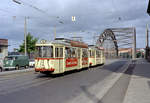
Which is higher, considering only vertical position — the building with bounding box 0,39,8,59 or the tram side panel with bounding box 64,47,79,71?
the building with bounding box 0,39,8,59

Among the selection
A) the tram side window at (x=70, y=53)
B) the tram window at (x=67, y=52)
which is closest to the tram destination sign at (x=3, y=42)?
the tram side window at (x=70, y=53)

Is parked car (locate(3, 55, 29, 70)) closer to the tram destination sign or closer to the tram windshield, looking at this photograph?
the tram windshield

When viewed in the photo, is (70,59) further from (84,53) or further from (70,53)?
(84,53)

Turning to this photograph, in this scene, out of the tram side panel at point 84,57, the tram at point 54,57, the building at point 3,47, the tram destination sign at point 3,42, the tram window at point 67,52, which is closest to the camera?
the tram at point 54,57

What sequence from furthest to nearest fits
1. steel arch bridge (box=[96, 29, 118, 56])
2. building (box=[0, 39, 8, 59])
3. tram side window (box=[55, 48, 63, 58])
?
steel arch bridge (box=[96, 29, 118, 56]) < building (box=[0, 39, 8, 59]) < tram side window (box=[55, 48, 63, 58])

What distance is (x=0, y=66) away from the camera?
85.9 feet

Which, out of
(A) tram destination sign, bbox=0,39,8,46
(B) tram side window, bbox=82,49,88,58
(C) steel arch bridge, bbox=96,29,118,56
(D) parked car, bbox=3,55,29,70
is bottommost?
(D) parked car, bbox=3,55,29,70

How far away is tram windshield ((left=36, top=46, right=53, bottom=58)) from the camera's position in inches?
646

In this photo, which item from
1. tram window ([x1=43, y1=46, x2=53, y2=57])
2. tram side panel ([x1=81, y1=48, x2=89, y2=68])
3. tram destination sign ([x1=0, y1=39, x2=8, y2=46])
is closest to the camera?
tram window ([x1=43, y1=46, x2=53, y2=57])

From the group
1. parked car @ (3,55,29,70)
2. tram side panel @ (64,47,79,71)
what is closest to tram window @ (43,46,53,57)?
Result: tram side panel @ (64,47,79,71)

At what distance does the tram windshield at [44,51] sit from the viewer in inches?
646

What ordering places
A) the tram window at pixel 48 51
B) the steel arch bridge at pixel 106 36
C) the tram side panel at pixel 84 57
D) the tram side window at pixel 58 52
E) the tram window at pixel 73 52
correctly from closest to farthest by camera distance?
the tram window at pixel 48 51, the tram side window at pixel 58 52, the tram window at pixel 73 52, the tram side panel at pixel 84 57, the steel arch bridge at pixel 106 36

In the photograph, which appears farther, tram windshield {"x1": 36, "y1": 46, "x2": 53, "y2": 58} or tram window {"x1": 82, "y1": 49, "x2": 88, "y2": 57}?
tram window {"x1": 82, "y1": 49, "x2": 88, "y2": 57}

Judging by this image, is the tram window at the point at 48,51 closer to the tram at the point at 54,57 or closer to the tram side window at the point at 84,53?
the tram at the point at 54,57
